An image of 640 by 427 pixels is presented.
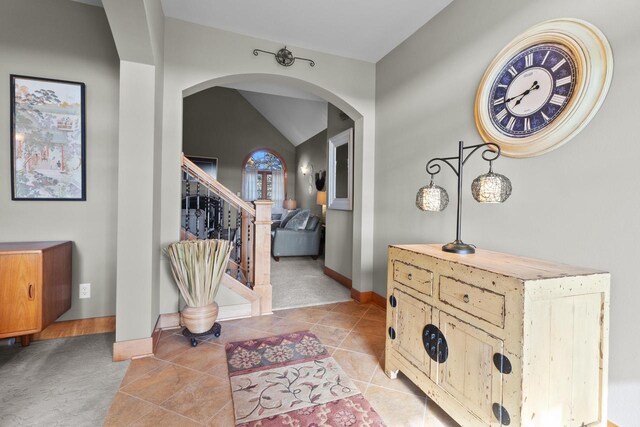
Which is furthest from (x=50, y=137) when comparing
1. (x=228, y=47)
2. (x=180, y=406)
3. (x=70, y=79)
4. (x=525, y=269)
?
(x=525, y=269)

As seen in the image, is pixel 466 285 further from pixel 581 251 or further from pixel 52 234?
pixel 52 234

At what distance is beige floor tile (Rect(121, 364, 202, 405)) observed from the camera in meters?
1.70

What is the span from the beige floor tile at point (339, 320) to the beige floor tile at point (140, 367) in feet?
4.55

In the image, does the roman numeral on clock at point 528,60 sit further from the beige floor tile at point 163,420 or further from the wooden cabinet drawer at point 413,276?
the beige floor tile at point 163,420

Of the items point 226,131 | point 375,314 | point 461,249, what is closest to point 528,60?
point 461,249

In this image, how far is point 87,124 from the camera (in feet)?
8.05

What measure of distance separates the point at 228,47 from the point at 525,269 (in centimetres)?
303

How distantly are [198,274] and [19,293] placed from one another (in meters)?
1.15

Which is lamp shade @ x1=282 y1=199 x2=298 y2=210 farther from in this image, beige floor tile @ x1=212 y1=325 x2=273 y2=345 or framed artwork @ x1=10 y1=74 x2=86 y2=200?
framed artwork @ x1=10 y1=74 x2=86 y2=200

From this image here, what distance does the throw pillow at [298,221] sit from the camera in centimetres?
581

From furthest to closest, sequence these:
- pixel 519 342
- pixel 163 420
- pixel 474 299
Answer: pixel 163 420
pixel 474 299
pixel 519 342

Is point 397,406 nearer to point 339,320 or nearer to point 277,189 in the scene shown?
point 339,320

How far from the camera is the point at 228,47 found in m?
2.79

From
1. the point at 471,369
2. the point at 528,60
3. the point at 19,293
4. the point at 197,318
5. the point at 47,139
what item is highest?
the point at 528,60
